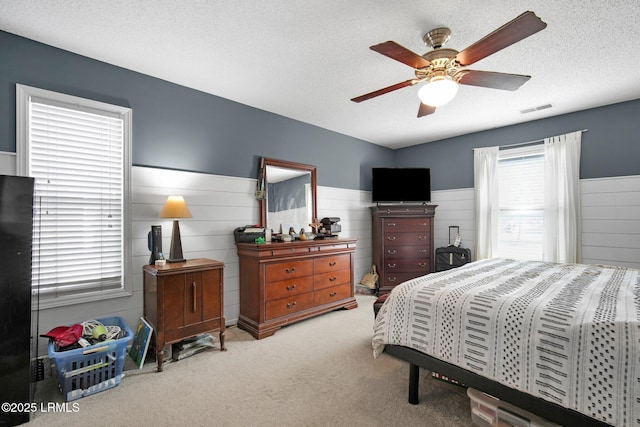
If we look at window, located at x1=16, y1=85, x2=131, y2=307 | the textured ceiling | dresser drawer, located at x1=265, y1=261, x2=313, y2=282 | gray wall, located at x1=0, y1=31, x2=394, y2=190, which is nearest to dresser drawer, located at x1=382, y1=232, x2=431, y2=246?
gray wall, located at x1=0, y1=31, x2=394, y2=190

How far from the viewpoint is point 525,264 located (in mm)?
2729

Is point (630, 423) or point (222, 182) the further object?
point (222, 182)

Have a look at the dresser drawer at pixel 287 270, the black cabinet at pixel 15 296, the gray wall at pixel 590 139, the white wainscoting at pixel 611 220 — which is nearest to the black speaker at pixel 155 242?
the black cabinet at pixel 15 296

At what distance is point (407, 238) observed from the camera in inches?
187

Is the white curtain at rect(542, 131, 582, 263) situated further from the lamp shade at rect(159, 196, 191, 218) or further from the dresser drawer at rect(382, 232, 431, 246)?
the lamp shade at rect(159, 196, 191, 218)

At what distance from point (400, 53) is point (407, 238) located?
3371mm

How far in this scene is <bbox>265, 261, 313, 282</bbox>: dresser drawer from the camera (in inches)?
122

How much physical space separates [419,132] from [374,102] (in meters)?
1.57

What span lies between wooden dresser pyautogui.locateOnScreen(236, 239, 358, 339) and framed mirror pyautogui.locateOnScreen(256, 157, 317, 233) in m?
0.53

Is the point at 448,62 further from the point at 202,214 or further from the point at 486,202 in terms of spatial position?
the point at 486,202

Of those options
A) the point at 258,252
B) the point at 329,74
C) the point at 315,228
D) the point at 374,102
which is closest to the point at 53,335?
the point at 258,252

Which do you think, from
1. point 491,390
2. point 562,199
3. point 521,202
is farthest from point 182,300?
point 562,199

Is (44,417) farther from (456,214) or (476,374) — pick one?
(456,214)

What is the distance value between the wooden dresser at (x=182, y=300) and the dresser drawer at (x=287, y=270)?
1.83ft
